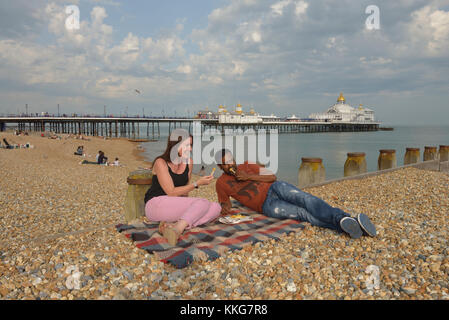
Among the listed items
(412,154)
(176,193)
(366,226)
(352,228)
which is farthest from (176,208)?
(412,154)

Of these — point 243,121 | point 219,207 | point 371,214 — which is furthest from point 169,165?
point 243,121

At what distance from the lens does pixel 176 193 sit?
11.1ft

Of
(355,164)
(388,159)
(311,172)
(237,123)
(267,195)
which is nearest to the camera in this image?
(267,195)

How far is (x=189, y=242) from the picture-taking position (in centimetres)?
296

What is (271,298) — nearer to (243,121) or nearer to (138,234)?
(138,234)

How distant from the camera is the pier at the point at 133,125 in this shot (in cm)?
5678

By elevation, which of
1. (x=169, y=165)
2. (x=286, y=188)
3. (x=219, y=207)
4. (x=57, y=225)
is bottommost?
(x=57, y=225)

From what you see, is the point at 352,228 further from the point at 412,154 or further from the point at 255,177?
the point at 412,154

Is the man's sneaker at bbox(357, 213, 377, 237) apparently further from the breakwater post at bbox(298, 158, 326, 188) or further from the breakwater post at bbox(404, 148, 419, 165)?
the breakwater post at bbox(404, 148, 419, 165)

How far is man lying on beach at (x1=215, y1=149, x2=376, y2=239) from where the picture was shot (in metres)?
3.37

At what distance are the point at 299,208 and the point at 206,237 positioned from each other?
3.99 feet

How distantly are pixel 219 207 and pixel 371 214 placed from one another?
2.08 metres

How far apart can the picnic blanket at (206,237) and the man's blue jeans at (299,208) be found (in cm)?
10

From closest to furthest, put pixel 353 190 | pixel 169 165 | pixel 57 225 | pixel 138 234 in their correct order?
pixel 138 234 < pixel 169 165 < pixel 57 225 < pixel 353 190
